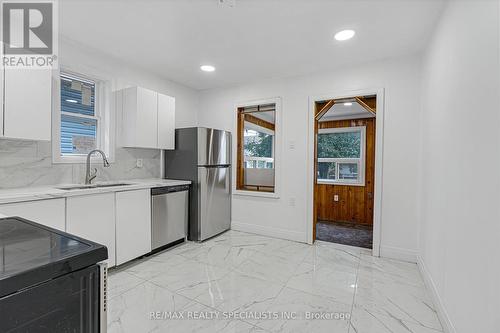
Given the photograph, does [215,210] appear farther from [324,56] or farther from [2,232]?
[2,232]

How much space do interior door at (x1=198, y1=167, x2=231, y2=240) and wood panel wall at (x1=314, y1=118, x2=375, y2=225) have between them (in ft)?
7.58

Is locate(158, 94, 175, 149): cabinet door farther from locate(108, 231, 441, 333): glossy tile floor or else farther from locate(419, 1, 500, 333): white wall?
locate(419, 1, 500, 333): white wall

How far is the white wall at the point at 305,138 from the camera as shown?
287 cm

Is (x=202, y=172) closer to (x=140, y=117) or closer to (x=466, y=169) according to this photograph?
(x=140, y=117)

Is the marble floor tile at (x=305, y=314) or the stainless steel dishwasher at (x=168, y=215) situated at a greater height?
the stainless steel dishwasher at (x=168, y=215)

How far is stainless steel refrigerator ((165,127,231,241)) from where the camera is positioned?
11.3 feet

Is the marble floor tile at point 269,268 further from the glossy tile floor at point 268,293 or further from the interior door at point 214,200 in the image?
the interior door at point 214,200

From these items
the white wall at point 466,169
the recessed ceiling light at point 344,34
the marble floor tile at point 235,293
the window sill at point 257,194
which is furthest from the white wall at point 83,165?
the white wall at point 466,169

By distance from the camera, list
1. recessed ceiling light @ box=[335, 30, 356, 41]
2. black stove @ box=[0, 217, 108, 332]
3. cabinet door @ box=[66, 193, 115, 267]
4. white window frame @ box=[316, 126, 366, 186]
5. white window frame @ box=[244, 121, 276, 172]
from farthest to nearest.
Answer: white window frame @ box=[316, 126, 366, 186], white window frame @ box=[244, 121, 276, 172], recessed ceiling light @ box=[335, 30, 356, 41], cabinet door @ box=[66, 193, 115, 267], black stove @ box=[0, 217, 108, 332]

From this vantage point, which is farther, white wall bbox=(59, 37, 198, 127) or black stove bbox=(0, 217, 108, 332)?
white wall bbox=(59, 37, 198, 127)

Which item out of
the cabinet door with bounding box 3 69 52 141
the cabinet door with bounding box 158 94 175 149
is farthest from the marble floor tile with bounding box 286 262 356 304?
the cabinet door with bounding box 3 69 52 141

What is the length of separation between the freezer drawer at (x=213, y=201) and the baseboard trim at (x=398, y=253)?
88.7 inches

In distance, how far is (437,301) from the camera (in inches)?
75.0

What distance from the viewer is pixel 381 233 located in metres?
3.01
